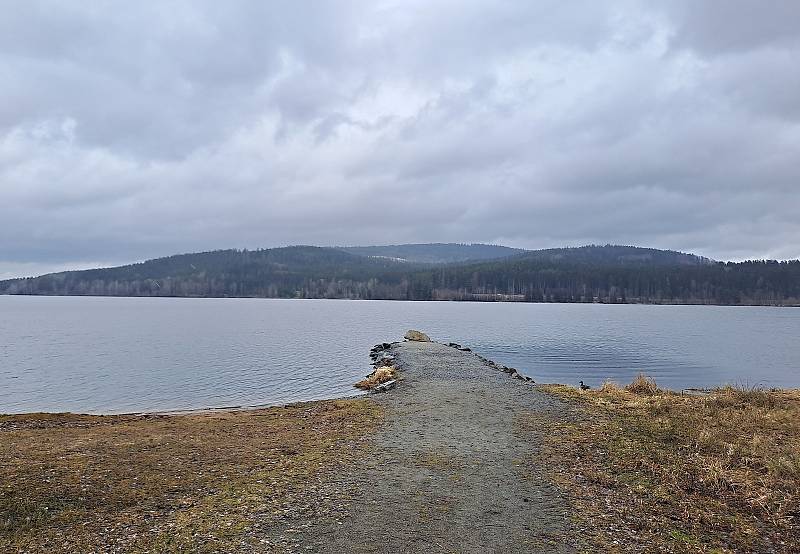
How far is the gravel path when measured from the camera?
30.2 ft

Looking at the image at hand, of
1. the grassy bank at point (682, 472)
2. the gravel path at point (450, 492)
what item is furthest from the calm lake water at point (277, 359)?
the grassy bank at point (682, 472)

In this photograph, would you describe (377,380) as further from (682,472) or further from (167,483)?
(682,472)

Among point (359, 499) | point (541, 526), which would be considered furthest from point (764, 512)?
point (359, 499)

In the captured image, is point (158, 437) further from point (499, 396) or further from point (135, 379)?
point (135, 379)

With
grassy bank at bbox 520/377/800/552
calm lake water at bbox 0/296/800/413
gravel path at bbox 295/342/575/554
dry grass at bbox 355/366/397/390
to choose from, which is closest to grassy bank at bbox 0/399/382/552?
gravel path at bbox 295/342/575/554

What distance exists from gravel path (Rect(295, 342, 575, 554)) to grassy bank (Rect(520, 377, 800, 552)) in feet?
2.51

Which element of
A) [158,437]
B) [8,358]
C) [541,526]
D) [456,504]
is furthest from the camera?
[8,358]

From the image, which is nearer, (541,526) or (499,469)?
(541,526)

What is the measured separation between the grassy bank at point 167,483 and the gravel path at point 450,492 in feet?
2.69

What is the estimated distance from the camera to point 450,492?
11.7m

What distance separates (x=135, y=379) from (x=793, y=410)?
1461 inches

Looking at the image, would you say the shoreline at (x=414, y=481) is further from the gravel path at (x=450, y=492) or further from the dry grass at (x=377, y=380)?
the dry grass at (x=377, y=380)

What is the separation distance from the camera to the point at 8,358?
5000 centimetres

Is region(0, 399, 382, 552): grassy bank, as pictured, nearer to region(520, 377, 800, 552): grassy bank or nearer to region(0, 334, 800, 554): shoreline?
region(0, 334, 800, 554): shoreline
